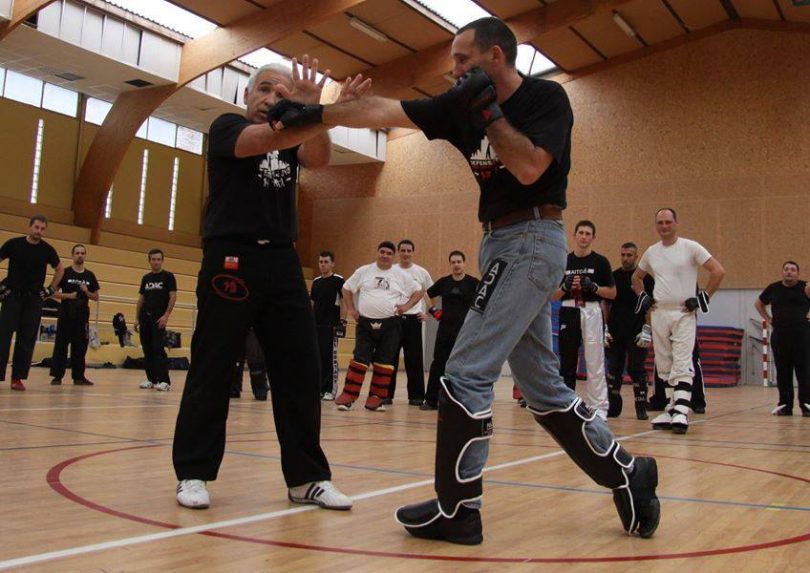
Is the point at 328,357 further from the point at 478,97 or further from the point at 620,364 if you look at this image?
the point at 478,97

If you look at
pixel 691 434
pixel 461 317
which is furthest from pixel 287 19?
pixel 691 434

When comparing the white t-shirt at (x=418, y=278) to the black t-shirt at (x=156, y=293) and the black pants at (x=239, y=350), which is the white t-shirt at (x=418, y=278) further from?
the black pants at (x=239, y=350)

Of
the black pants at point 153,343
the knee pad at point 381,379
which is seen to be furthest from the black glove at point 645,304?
the black pants at point 153,343

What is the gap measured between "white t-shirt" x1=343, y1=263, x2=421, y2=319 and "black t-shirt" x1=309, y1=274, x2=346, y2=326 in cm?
59

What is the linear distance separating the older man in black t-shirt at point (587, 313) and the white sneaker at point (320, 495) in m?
4.44

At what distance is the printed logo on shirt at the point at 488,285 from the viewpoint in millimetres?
2598

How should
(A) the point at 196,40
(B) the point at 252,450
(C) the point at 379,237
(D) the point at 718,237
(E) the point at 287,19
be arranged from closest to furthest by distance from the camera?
(B) the point at 252,450
(E) the point at 287,19
(A) the point at 196,40
(D) the point at 718,237
(C) the point at 379,237

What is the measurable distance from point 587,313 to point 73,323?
647 centimetres

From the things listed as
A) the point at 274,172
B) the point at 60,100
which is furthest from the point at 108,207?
the point at 274,172

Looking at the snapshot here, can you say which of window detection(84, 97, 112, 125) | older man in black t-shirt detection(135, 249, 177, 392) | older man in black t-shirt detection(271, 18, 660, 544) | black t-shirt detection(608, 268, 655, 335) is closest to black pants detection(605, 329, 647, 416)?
black t-shirt detection(608, 268, 655, 335)

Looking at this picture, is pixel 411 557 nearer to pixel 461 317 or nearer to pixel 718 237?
pixel 461 317

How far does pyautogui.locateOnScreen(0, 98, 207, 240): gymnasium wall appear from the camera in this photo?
1919cm

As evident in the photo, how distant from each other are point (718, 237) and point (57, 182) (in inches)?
657

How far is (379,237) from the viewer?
2431cm
